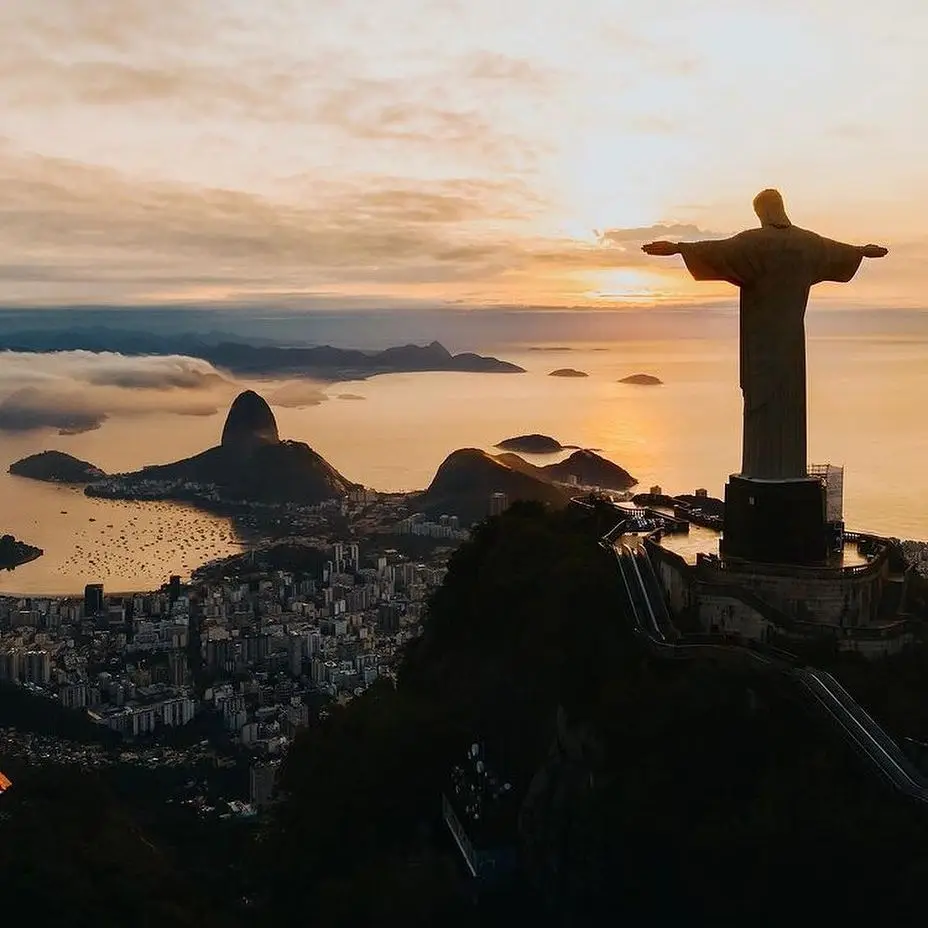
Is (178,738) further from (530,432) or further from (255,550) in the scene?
(530,432)

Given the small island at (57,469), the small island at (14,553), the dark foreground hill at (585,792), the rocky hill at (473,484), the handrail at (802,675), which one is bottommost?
the small island at (14,553)

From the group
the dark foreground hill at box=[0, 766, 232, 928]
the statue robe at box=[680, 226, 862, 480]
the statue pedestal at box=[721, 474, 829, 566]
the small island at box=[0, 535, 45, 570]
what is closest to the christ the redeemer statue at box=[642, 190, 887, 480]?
the statue robe at box=[680, 226, 862, 480]

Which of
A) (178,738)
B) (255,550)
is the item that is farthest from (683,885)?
(255,550)

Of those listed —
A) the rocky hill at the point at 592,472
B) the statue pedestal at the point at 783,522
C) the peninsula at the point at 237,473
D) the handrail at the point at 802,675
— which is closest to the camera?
the handrail at the point at 802,675

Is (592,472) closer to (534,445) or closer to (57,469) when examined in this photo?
(534,445)

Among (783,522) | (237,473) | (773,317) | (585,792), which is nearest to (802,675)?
(585,792)

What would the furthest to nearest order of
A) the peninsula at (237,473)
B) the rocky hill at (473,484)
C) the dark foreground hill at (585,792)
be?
1. the peninsula at (237,473)
2. the rocky hill at (473,484)
3. the dark foreground hill at (585,792)

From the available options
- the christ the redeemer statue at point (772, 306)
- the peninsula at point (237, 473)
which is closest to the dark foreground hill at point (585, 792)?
the christ the redeemer statue at point (772, 306)

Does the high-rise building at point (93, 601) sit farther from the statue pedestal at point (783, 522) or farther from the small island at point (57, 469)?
the small island at point (57, 469)
